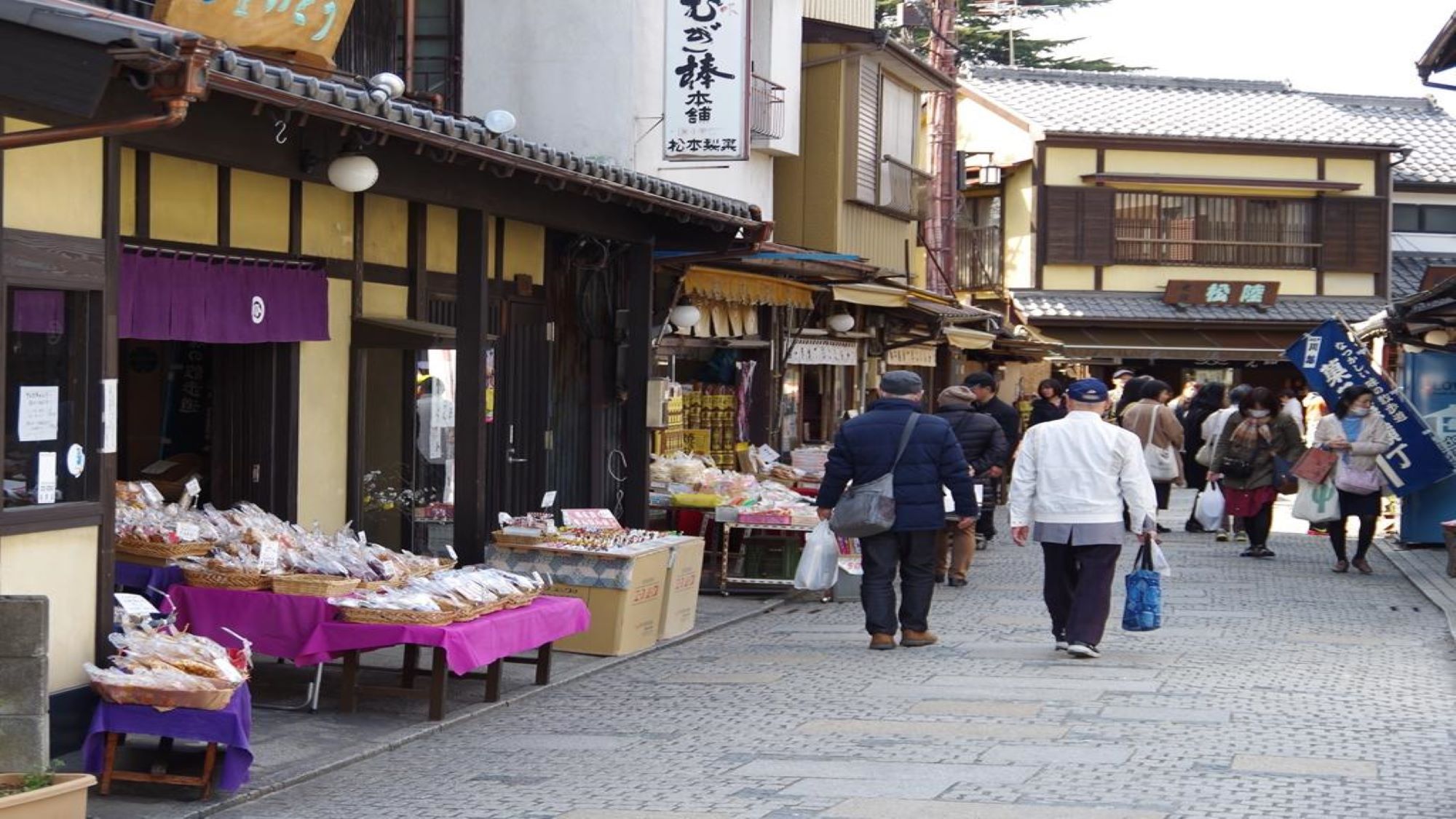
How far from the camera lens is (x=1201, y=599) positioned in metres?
15.5

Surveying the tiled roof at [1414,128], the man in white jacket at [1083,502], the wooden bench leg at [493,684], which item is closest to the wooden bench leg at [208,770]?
the wooden bench leg at [493,684]

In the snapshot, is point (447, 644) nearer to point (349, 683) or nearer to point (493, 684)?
point (349, 683)

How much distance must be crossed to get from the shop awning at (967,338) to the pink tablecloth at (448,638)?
16.9 meters

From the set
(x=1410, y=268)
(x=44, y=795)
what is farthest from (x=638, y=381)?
(x=1410, y=268)

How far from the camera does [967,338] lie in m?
26.9

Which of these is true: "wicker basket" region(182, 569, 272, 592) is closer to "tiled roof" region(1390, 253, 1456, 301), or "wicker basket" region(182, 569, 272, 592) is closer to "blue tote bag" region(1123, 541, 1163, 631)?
"blue tote bag" region(1123, 541, 1163, 631)

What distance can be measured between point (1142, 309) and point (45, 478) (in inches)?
1283

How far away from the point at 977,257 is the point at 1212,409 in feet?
51.6

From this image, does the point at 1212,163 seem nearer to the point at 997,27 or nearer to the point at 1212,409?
the point at 997,27

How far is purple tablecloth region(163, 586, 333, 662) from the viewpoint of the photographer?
9320mm

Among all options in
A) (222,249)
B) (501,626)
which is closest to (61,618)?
(501,626)

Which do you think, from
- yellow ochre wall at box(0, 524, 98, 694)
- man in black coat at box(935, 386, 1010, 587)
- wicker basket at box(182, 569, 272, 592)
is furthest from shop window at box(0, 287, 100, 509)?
man in black coat at box(935, 386, 1010, 587)

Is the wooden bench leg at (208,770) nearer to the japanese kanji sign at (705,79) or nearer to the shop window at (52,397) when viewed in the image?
the shop window at (52,397)

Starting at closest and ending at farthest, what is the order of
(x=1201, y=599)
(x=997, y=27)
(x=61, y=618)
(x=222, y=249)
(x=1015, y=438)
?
(x=61, y=618) < (x=222, y=249) < (x=1201, y=599) < (x=1015, y=438) < (x=997, y=27)
